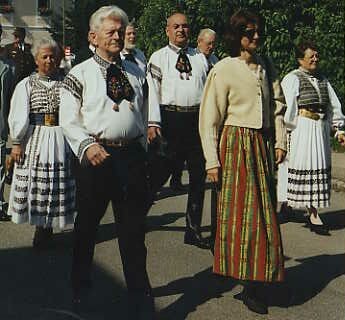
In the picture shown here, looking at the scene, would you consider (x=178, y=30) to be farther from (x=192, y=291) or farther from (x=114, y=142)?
(x=192, y=291)

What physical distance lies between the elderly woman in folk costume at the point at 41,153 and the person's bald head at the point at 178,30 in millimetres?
991

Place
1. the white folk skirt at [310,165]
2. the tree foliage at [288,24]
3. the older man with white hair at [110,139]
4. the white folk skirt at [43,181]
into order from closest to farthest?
the older man with white hair at [110,139] < the white folk skirt at [43,181] < the white folk skirt at [310,165] < the tree foliage at [288,24]

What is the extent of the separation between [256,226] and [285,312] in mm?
564

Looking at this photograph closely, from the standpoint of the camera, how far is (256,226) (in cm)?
461

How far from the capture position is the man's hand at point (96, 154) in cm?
412

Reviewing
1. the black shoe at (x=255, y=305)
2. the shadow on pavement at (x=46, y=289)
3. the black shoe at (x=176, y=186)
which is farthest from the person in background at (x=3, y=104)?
the black shoe at (x=255, y=305)

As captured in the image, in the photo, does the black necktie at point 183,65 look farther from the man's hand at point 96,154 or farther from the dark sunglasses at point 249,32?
the man's hand at point 96,154

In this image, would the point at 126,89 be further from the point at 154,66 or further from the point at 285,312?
the point at 154,66

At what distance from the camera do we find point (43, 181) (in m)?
6.11

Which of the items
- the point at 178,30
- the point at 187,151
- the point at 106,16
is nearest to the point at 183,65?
the point at 178,30

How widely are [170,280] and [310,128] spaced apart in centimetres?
242

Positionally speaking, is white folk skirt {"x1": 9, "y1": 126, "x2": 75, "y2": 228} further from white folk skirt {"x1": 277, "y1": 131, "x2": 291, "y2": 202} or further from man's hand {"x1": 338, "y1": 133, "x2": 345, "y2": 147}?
man's hand {"x1": 338, "y1": 133, "x2": 345, "y2": 147}

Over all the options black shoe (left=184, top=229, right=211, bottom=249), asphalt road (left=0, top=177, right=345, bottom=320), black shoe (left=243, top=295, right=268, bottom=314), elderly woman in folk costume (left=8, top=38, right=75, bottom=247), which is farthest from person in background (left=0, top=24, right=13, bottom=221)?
black shoe (left=243, top=295, right=268, bottom=314)

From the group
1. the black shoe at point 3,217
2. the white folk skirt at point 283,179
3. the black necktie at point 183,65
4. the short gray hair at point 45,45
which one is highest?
the short gray hair at point 45,45
